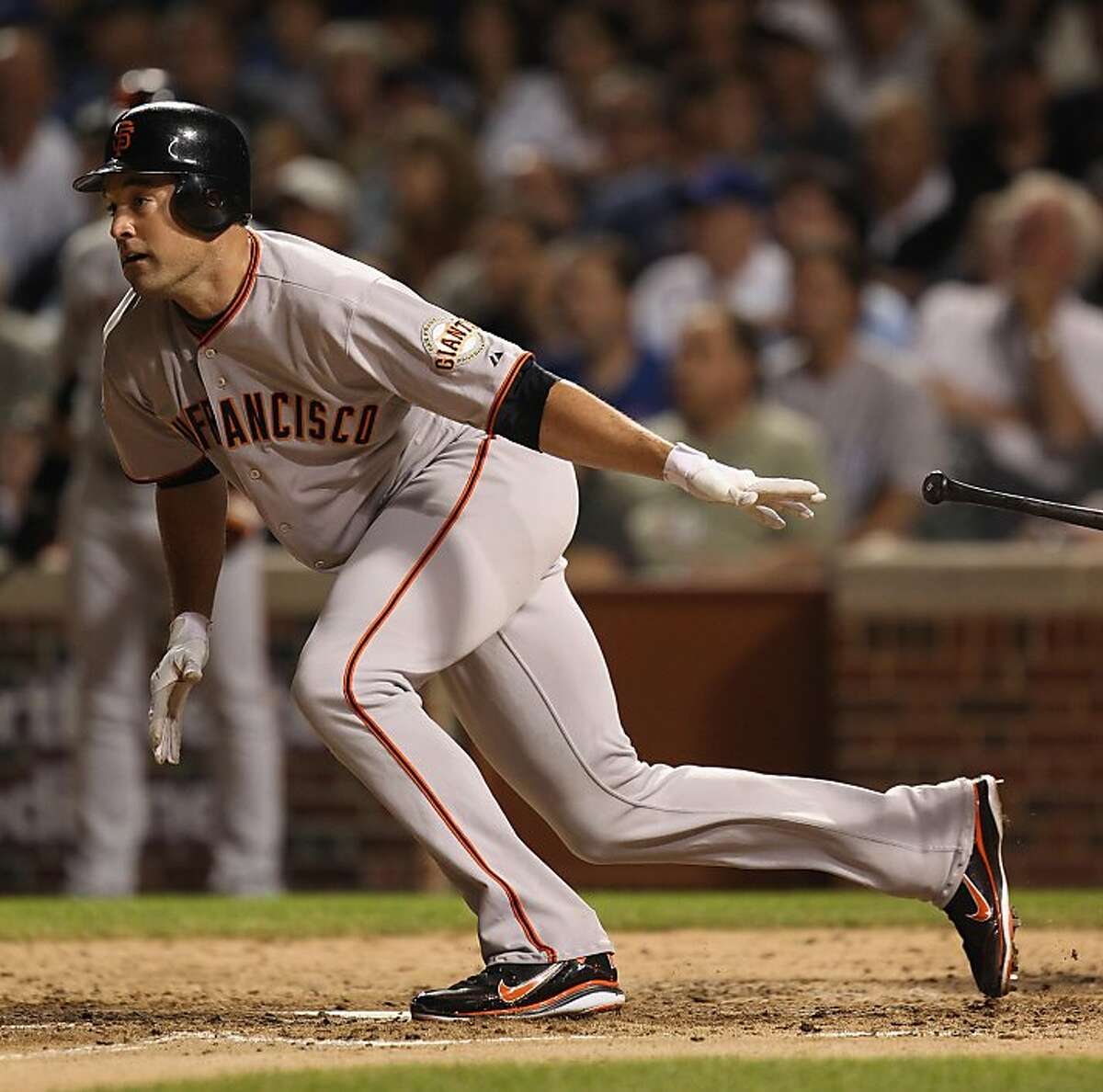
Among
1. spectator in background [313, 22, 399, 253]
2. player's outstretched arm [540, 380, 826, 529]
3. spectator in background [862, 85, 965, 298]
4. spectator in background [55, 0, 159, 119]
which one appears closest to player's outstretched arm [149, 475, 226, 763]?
player's outstretched arm [540, 380, 826, 529]

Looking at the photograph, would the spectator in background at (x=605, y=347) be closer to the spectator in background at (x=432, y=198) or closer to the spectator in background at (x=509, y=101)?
the spectator in background at (x=432, y=198)

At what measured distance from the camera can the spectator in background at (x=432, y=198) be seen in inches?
385

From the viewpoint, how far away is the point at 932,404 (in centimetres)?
834

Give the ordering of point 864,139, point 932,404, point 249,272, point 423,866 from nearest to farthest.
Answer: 1. point 249,272
2. point 423,866
3. point 932,404
4. point 864,139

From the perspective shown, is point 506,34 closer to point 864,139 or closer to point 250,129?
point 250,129

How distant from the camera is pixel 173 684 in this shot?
4.54 meters

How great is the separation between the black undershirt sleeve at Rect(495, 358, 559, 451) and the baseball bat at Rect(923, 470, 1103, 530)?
Result: 2.61 feet

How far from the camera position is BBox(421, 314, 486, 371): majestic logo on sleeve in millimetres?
4094

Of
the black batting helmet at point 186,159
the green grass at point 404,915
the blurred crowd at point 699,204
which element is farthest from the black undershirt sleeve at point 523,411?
the blurred crowd at point 699,204

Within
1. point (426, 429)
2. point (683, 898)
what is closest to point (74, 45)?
point (683, 898)

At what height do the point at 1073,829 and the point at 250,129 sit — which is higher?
the point at 250,129

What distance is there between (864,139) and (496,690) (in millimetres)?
6479

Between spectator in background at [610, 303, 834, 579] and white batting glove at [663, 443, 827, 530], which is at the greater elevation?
spectator in background at [610, 303, 834, 579]

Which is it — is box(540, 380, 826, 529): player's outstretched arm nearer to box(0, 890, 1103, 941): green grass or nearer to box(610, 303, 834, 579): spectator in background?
box(0, 890, 1103, 941): green grass
